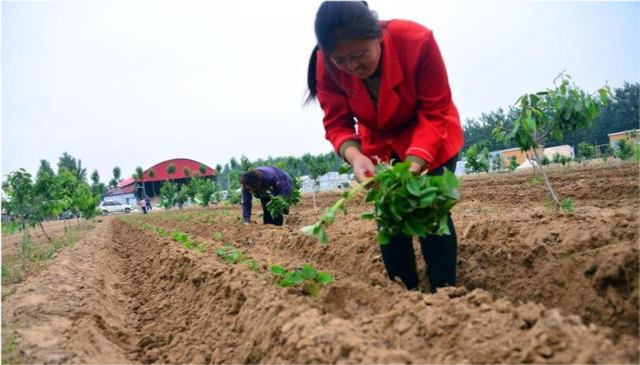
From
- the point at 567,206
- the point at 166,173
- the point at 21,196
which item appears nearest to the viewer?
the point at 567,206

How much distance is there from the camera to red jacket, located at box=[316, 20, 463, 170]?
7.98 ft

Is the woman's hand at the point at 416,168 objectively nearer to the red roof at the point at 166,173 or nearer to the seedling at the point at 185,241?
the seedling at the point at 185,241

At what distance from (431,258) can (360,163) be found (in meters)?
0.66

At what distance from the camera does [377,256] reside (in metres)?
3.89

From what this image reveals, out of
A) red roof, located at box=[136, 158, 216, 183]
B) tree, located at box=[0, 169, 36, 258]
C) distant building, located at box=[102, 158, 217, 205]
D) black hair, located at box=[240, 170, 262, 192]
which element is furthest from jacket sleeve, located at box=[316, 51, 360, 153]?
red roof, located at box=[136, 158, 216, 183]

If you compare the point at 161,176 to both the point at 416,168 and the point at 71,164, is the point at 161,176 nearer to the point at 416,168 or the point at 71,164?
the point at 71,164

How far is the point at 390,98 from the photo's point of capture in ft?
8.20

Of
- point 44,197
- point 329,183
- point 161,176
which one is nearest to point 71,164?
point 161,176

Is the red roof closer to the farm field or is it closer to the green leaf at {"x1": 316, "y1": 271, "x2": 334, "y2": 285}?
the farm field

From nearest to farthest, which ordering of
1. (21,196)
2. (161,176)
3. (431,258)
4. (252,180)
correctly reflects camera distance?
(431,258), (252,180), (21,196), (161,176)

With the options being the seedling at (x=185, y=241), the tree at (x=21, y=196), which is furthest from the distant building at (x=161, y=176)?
the seedling at (x=185, y=241)

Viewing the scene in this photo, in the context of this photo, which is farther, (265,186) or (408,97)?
(265,186)

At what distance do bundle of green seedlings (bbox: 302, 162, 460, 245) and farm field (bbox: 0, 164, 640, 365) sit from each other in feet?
1.14

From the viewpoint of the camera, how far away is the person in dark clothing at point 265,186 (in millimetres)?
8188
